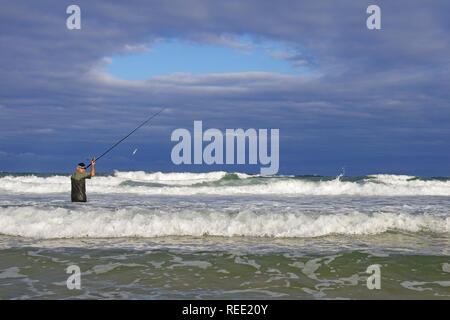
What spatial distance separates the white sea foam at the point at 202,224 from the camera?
976cm

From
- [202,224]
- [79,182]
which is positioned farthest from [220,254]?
[79,182]

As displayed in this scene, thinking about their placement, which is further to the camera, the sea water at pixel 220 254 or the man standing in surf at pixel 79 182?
the man standing in surf at pixel 79 182

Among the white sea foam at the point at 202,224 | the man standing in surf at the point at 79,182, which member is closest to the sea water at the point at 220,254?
the white sea foam at the point at 202,224

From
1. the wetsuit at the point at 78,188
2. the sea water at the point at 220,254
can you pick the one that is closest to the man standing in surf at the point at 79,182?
the wetsuit at the point at 78,188

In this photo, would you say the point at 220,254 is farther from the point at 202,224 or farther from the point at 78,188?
the point at 78,188

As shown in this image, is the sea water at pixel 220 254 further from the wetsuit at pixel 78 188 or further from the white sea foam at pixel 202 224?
the wetsuit at pixel 78 188

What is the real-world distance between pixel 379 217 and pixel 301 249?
3244mm

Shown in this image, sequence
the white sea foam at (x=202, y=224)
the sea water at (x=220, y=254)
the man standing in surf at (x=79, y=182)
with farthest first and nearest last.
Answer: the man standing in surf at (x=79, y=182)
the white sea foam at (x=202, y=224)
the sea water at (x=220, y=254)

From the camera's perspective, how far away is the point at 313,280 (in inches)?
248

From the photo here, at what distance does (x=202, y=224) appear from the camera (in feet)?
32.9

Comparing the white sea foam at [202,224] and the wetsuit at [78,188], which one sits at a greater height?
the wetsuit at [78,188]

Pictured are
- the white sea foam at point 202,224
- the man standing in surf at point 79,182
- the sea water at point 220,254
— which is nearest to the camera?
the sea water at point 220,254
